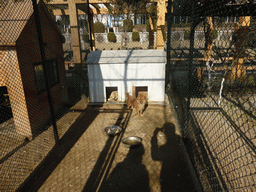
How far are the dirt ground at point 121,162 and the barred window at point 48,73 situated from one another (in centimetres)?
174

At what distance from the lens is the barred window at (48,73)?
620 cm

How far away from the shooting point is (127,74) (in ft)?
25.2

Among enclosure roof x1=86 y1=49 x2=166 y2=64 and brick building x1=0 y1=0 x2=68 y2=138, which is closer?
brick building x1=0 y1=0 x2=68 y2=138

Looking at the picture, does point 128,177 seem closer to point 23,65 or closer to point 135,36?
point 23,65

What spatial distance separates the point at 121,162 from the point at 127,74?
4.13m

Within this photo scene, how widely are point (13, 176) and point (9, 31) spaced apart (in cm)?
374

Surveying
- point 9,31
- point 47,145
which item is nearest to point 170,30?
point 9,31

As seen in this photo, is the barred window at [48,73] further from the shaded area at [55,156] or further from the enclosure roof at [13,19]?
the shaded area at [55,156]

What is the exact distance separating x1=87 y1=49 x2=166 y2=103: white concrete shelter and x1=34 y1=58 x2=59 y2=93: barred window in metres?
1.32

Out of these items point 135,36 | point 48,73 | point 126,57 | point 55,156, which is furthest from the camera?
point 135,36

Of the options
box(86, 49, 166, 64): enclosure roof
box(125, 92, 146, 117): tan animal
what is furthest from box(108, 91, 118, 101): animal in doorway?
box(86, 49, 166, 64): enclosure roof

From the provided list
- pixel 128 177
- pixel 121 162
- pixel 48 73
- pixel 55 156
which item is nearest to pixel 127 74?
pixel 48 73

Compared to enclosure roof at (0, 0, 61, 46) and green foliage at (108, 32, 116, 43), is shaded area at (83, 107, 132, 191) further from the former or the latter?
green foliage at (108, 32, 116, 43)

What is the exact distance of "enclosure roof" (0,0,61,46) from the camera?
497 centimetres
